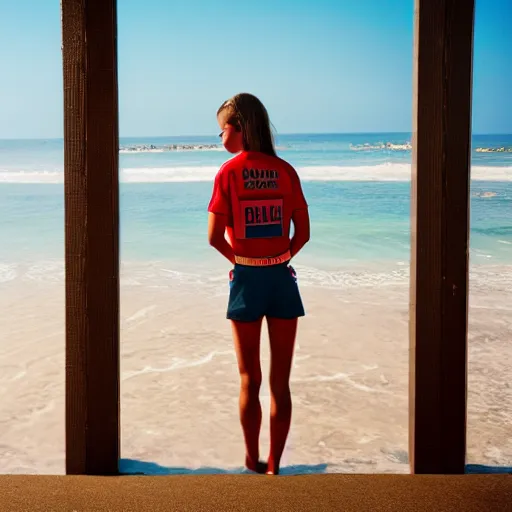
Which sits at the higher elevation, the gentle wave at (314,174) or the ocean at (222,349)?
the gentle wave at (314,174)

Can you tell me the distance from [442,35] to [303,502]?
4.12 ft

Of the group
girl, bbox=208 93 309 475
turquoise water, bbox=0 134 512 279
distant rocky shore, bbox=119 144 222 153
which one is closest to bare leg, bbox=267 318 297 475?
girl, bbox=208 93 309 475

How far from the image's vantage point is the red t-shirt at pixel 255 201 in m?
2.21

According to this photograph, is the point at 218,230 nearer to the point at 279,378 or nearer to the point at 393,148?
the point at 279,378

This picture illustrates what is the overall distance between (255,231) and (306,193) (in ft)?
49.3

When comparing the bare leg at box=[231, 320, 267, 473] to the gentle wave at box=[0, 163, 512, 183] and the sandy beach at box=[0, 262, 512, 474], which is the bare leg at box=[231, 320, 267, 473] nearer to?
the sandy beach at box=[0, 262, 512, 474]

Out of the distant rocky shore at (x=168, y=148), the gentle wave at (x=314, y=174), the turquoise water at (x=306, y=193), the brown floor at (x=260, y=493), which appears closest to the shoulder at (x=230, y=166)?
the brown floor at (x=260, y=493)

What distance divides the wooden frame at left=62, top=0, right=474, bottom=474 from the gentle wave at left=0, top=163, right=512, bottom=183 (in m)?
17.0

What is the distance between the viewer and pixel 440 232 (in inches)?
82.2

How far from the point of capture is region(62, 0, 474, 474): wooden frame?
205 centimetres

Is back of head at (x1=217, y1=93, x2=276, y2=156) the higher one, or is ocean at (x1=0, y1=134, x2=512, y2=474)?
back of head at (x1=217, y1=93, x2=276, y2=156)

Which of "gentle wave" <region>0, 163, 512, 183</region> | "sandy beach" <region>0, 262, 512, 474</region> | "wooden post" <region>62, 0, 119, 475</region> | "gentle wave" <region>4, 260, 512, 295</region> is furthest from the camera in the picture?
"gentle wave" <region>0, 163, 512, 183</region>

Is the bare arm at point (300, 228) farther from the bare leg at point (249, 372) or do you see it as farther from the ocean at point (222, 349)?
the ocean at point (222, 349)

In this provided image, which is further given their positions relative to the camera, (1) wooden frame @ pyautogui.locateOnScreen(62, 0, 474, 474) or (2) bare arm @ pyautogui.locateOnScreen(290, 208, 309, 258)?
(2) bare arm @ pyautogui.locateOnScreen(290, 208, 309, 258)
